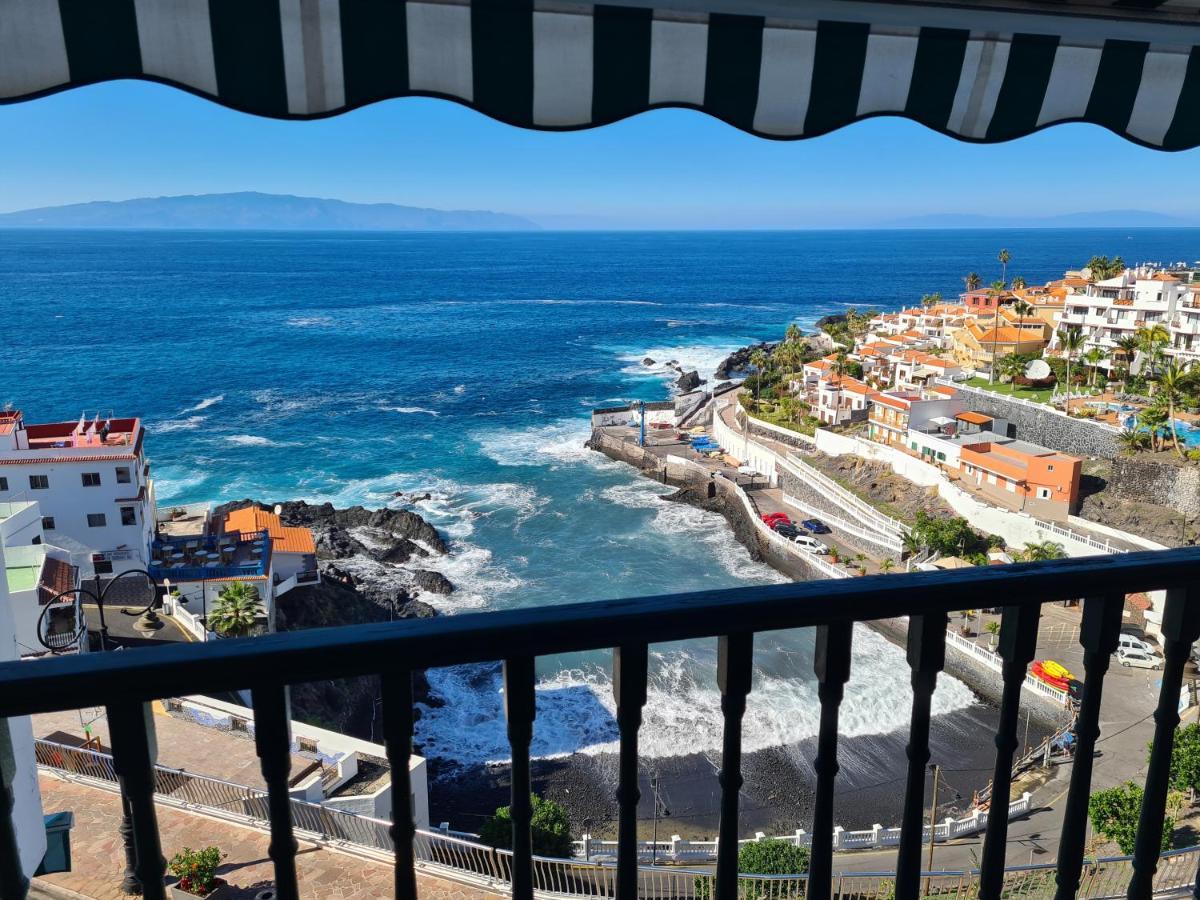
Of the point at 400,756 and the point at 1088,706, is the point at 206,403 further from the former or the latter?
the point at 1088,706

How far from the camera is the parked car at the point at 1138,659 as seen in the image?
56.4 ft

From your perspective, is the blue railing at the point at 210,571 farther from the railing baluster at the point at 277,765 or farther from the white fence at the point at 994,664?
the railing baluster at the point at 277,765

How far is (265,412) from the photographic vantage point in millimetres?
46000

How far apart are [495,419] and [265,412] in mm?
12375

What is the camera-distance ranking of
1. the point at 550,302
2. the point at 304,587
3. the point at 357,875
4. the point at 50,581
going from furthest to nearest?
1. the point at 550,302
2. the point at 304,587
3. the point at 50,581
4. the point at 357,875

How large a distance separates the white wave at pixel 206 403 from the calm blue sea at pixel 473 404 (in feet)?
0.61

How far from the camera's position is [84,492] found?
19625mm

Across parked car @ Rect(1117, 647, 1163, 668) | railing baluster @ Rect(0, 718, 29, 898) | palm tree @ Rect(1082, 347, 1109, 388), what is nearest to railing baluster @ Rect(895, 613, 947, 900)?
railing baluster @ Rect(0, 718, 29, 898)

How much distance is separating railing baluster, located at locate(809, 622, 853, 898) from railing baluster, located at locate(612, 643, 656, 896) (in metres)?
0.30

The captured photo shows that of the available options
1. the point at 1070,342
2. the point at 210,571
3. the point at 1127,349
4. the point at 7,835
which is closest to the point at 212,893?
the point at 7,835

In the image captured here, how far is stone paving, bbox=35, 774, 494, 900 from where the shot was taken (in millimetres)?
6941

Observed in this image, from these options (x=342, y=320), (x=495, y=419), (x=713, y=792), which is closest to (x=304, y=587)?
(x=713, y=792)

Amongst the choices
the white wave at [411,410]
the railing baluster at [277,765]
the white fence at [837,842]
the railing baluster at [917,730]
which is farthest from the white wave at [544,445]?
the railing baluster at [277,765]

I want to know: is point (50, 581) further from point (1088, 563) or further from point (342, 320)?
point (342, 320)
